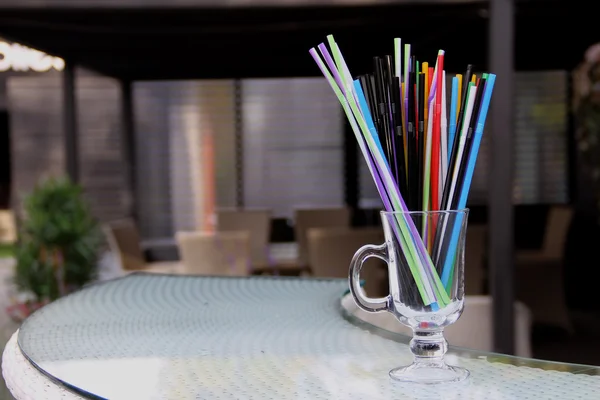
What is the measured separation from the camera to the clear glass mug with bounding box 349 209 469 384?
2.93ft

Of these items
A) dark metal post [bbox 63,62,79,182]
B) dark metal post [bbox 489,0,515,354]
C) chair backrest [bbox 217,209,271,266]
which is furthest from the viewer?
chair backrest [bbox 217,209,271,266]

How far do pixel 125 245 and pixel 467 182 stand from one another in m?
4.90

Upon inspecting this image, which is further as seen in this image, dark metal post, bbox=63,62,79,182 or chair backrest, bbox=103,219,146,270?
chair backrest, bbox=103,219,146,270

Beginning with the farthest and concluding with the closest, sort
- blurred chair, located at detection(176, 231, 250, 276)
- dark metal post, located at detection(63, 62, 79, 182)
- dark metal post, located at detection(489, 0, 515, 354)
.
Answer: dark metal post, located at detection(63, 62, 79, 182) < blurred chair, located at detection(176, 231, 250, 276) < dark metal post, located at detection(489, 0, 515, 354)

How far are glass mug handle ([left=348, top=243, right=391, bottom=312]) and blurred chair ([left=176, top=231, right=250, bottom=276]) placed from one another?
346 centimetres

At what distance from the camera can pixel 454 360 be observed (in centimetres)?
105

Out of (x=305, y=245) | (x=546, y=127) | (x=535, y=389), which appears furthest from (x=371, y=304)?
(x=546, y=127)

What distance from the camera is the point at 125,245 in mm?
5574

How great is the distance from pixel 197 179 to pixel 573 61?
376 cm

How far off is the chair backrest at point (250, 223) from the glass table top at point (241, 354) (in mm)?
5257

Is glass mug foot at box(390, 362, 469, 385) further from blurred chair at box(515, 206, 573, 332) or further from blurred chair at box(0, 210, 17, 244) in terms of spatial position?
blurred chair at box(0, 210, 17, 244)

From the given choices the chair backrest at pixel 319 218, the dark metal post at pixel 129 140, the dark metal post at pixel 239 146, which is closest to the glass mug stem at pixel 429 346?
the chair backrest at pixel 319 218

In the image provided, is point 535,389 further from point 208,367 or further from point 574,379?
point 208,367

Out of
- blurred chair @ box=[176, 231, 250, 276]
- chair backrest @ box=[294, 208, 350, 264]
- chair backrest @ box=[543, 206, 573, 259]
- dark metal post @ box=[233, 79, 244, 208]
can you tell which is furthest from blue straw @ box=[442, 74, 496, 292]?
dark metal post @ box=[233, 79, 244, 208]
